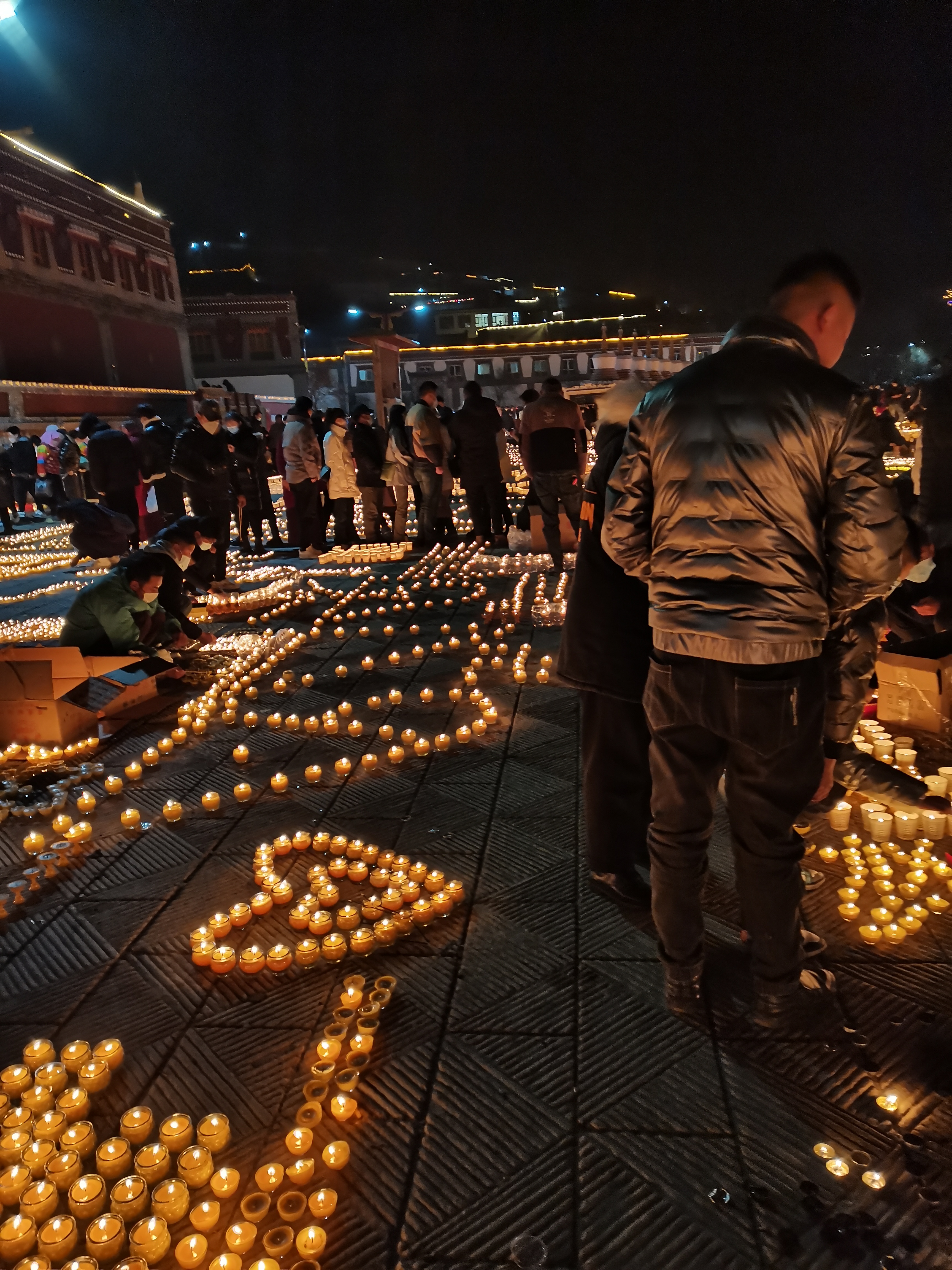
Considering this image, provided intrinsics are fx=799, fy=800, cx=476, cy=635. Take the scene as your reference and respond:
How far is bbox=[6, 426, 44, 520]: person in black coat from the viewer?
50.8 ft

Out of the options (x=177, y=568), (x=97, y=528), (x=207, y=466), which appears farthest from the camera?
(x=97, y=528)

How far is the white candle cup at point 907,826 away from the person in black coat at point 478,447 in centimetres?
682

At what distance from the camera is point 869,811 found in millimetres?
3256

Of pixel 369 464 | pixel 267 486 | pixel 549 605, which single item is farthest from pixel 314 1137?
pixel 267 486

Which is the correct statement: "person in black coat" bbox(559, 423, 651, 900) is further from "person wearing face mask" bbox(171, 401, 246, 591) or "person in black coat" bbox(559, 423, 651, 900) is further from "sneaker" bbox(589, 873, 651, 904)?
"person wearing face mask" bbox(171, 401, 246, 591)

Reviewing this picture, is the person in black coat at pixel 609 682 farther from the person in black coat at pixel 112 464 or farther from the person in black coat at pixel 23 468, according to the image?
the person in black coat at pixel 23 468

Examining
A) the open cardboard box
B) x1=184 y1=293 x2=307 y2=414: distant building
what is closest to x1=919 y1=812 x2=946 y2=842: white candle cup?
the open cardboard box

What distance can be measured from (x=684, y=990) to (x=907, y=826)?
1430mm

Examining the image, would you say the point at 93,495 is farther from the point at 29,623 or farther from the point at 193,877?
the point at 193,877

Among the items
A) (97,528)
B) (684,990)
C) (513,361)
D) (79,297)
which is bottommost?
(684,990)

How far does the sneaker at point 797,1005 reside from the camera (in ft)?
7.47

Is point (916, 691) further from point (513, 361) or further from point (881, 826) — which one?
point (513, 361)

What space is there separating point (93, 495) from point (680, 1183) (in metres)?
15.8

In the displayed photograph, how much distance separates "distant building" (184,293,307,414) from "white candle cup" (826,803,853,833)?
1685 inches
